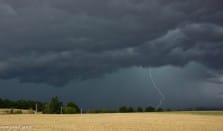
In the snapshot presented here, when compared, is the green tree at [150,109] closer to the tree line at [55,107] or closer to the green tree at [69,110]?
the tree line at [55,107]

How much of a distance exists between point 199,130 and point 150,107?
113 metres

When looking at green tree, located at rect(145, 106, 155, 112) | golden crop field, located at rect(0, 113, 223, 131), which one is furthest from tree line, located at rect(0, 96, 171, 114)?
golden crop field, located at rect(0, 113, 223, 131)

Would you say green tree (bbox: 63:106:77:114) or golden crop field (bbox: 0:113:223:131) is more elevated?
green tree (bbox: 63:106:77:114)

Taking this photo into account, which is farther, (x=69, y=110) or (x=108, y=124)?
(x=69, y=110)

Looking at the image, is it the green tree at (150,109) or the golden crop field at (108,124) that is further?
the green tree at (150,109)

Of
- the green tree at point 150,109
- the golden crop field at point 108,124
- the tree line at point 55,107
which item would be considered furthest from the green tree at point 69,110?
the golden crop field at point 108,124

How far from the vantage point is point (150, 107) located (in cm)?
15425

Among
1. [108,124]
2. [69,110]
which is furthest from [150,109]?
[108,124]

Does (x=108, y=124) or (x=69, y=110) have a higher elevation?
(x=69, y=110)

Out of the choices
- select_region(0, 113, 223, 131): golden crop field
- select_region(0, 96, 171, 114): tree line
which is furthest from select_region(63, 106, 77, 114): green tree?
select_region(0, 113, 223, 131): golden crop field

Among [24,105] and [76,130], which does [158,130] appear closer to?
[76,130]

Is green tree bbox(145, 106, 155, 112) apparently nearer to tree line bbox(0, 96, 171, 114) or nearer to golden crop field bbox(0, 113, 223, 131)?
tree line bbox(0, 96, 171, 114)

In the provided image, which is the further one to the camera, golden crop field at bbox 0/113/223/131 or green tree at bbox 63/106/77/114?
green tree at bbox 63/106/77/114

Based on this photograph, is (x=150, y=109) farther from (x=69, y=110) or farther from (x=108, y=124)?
(x=108, y=124)
